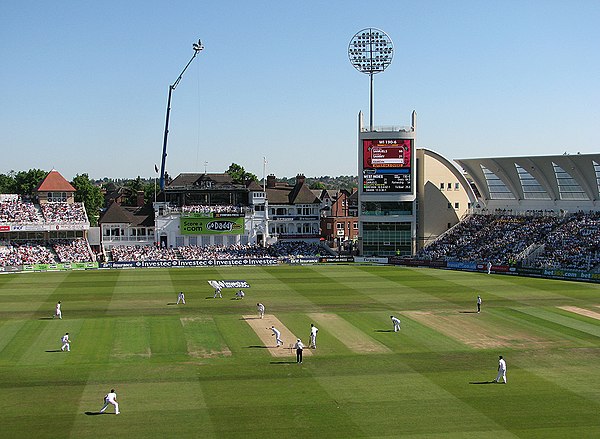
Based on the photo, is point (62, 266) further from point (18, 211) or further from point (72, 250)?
point (18, 211)

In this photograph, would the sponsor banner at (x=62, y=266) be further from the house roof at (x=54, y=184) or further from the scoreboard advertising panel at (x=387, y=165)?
the scoreboard advertising panel at (x=387, y=165)

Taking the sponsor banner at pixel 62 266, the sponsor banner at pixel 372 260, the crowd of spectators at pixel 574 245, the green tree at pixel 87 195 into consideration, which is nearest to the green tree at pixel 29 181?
the green tree at pixel 87 195

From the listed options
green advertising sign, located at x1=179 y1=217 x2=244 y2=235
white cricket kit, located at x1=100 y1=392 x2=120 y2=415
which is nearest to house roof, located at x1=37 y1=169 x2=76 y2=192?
green advertising sign, located at x1=179 y1=217 x2=244 y2=235

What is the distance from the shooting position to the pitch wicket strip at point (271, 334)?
3009 centimetres

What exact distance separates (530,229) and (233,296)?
32.6m

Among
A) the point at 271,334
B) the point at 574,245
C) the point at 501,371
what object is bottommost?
the point at 271,334

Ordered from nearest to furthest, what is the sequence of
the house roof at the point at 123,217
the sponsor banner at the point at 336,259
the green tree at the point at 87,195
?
the sponsor banner at the point at 336,259
the house roof at the point at 123,217
the green tree at the point at 87,195

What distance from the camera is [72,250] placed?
230 ft

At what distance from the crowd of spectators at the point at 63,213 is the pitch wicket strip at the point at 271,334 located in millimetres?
38945

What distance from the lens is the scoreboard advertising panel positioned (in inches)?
2788

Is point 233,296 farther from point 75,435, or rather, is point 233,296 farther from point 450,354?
point 75,435

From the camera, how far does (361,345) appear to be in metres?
31.5

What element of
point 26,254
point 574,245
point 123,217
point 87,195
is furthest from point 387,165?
point 87,195

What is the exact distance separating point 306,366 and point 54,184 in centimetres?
5658
